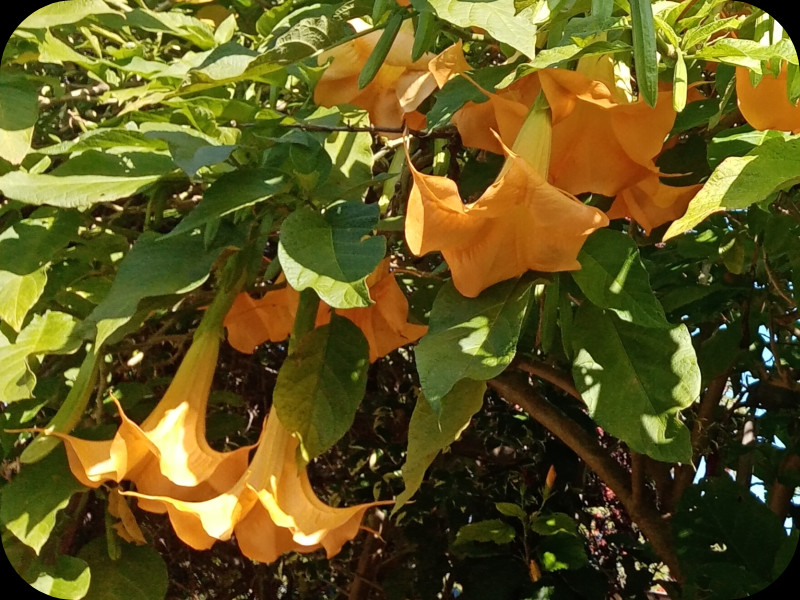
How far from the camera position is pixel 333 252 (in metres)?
0.50

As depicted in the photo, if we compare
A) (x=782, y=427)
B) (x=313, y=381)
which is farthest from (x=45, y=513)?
(x=782, y=427)

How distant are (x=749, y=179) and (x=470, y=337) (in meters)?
0.18

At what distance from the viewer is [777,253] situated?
2.60 ft

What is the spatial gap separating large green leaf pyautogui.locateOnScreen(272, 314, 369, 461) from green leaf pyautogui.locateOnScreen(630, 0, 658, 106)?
0.32m

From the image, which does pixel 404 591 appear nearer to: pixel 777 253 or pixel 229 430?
pixel 229 430

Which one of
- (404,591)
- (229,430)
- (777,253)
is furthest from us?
(404,591)

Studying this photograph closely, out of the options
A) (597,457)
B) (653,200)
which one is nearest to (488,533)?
(597,457)

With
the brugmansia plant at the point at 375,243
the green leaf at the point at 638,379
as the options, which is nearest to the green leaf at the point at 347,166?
the brugmansia plant at the point at 375,243

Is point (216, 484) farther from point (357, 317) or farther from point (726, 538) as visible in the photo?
point (726, 538)

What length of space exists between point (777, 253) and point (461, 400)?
0.44 metres

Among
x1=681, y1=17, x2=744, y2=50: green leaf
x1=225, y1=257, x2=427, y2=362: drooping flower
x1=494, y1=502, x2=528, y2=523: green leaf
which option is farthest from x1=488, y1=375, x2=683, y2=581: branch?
x1=681, y1=17, x2=744, y2=50: green leaf

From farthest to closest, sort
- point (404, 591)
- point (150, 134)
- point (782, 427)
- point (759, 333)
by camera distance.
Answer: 1. point (404, 591)
2. point (782, 427)
3. point (759, 333)
4. point (150, 134)

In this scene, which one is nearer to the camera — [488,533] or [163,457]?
[163,457]

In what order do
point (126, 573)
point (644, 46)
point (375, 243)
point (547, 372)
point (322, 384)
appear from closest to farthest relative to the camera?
point (644, 46)
point (375, 243)
point (322, 384)
point (126, 573)
point (547, 372)
